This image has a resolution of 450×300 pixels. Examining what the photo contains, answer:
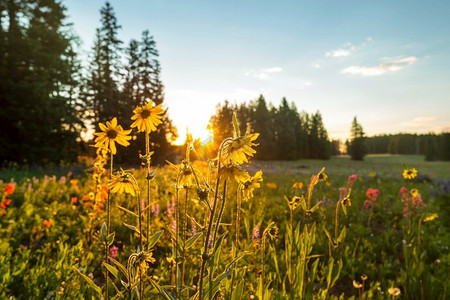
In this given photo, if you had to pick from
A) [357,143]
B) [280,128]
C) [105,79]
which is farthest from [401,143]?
[105,79]

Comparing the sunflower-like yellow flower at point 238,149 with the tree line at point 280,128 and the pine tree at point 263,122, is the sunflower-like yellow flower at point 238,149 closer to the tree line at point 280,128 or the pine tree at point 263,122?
the tree line at point 280,128

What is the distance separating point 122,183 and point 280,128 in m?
51.1

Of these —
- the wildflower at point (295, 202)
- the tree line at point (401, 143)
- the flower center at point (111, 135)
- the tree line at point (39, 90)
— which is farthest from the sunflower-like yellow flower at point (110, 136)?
the tree line at point (401, 143)

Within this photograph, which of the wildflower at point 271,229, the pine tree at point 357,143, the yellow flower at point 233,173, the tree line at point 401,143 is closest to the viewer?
the yellow flower at point 233,173

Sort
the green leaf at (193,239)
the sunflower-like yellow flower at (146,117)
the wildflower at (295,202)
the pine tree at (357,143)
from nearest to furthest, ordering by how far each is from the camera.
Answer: the green leaf at (193,239) < the sunflower-like yellow flower at (146,117) < the wildflower at (295,202) < the pine tree at (357,143)

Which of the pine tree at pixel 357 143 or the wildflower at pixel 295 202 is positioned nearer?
the wildflower at pixel 295 202

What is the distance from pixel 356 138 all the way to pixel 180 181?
70.0 m

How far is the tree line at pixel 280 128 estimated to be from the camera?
39566 millimetres

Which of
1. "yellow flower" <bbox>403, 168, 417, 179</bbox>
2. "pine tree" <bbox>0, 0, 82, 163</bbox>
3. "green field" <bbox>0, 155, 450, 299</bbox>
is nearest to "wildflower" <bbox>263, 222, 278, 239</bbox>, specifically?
"green field" <bbox>0, 155, 450, 299</bbox>

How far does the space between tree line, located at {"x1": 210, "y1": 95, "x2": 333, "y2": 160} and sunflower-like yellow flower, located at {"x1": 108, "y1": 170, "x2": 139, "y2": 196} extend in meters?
27.3

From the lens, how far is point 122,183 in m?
1.42

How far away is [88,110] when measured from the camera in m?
22.9

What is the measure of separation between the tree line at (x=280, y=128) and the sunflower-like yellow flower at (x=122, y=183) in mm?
27286

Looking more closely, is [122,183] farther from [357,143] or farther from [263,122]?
[357,143]
